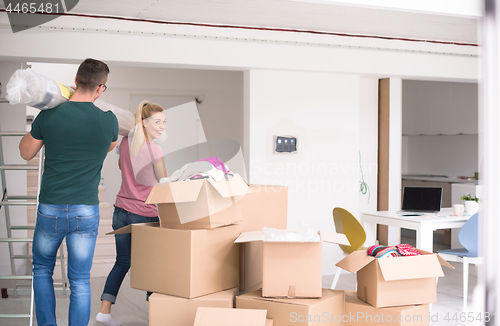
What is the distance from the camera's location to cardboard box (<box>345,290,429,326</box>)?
2.35m

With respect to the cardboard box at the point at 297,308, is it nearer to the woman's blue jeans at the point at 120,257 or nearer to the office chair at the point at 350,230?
the woman's blue jeans at the point at 120,257

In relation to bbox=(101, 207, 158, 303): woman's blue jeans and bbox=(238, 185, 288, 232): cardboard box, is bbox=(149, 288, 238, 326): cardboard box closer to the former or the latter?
bbox=(238, 185, 288, 232): cardboard box

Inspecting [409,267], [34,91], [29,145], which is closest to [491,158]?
[409,267]

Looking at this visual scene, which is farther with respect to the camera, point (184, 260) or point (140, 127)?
point (140, 127)

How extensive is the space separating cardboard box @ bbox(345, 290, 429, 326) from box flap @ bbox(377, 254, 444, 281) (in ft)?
0.54

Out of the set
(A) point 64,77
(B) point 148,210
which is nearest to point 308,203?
(B) point 148,210

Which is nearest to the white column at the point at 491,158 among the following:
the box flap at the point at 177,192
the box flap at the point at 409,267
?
the box flap at the point at 409,267

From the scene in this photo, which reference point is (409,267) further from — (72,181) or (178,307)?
(72,181)

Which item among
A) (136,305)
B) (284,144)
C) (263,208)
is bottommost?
(136,305)

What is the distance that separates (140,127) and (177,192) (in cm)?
Answer: 75

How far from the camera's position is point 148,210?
2941 mm

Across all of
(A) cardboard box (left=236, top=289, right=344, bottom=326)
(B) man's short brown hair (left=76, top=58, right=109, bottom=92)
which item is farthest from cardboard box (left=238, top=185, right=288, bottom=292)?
(B) man's short brown hair (left=76, top=58, right=109, bottom=92)

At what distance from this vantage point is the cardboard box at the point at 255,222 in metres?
2.61

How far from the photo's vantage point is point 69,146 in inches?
88.7
